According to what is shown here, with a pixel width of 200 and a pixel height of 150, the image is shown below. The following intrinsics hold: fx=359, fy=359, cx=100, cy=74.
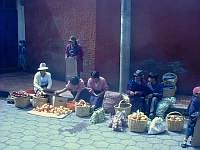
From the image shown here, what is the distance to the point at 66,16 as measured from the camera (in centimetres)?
1266

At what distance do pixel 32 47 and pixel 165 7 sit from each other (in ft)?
19.0

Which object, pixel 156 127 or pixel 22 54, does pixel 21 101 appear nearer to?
pixel 156 127

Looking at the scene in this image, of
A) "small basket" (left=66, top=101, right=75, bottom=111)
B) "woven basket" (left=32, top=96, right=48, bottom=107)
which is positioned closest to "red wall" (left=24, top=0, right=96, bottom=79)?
"small basket" (left=66, top=101, right=75, bottom=111)

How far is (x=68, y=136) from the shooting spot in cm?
832

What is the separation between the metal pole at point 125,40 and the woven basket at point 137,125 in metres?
2.00

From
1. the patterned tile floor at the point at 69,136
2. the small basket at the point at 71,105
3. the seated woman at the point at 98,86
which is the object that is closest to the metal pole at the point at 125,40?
the seated woman at the point at 98,86

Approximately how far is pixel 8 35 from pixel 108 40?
4.93 metres

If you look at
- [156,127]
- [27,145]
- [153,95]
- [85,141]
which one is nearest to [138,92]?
[153,95]

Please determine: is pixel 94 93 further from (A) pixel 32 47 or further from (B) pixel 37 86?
(A) pixel 32 47

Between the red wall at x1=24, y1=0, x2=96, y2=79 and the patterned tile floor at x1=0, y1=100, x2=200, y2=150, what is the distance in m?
3.46

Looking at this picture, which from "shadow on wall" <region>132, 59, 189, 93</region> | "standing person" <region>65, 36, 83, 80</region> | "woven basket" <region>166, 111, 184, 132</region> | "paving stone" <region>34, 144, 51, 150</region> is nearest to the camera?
"paving stone" <region>34, 144, 51, 150</region>

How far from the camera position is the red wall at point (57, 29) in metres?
12.0

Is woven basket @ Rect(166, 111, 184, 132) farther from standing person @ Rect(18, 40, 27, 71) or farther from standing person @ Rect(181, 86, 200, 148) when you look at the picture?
standing person @ Rect(18, 40, 27, 71)

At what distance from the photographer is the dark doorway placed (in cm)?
1422
